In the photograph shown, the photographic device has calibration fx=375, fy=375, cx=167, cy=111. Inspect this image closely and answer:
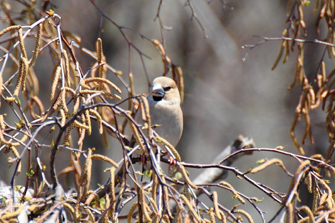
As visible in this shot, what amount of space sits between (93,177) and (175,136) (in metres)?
2.47

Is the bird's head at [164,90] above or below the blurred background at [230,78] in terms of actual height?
below

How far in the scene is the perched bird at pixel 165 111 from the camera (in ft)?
8.63

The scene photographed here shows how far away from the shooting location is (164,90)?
2.77 m

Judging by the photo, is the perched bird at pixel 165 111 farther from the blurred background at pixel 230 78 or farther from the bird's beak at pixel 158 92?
the blurred background at pixel 230 78

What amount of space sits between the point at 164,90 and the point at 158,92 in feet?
0.30

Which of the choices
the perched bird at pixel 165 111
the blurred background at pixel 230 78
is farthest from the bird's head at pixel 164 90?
the blurred background at pixel 230 78

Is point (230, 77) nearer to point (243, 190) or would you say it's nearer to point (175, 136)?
point (243, 190)

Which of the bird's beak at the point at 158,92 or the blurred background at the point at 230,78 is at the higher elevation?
the blurred background at the point at 230,78

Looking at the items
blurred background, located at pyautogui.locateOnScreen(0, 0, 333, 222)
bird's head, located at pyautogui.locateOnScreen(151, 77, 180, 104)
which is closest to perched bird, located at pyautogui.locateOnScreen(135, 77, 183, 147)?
bird's head, located at pyautogui.locateOnScreen(151, 77, 180, 104)

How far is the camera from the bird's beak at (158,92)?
269 cm

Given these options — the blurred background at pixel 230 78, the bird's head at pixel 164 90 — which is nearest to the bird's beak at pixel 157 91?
the bird's head at pixel 164 90

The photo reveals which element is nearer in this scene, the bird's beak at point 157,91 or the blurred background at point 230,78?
the bird's beak at point 157,91

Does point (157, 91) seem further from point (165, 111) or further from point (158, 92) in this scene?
point (165, 111)

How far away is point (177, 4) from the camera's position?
5.46 m
